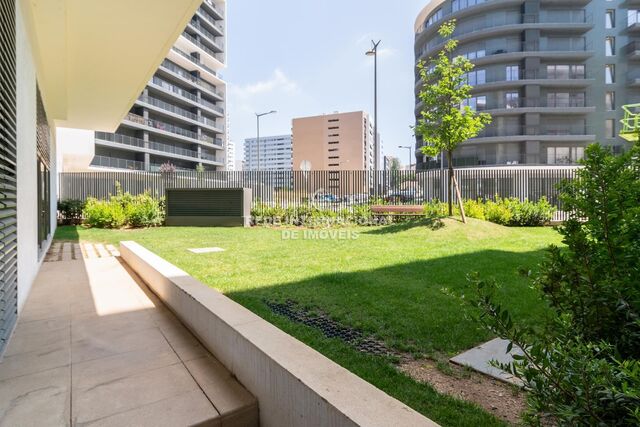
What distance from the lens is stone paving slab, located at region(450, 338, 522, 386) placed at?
2.52 meters

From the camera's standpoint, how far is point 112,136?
40.3 metres

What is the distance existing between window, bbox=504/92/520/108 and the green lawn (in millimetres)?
34155

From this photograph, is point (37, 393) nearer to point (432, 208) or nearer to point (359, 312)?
point (359, 312)

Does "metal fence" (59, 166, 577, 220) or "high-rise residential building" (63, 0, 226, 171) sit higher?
"high-rise residential building" (63, 0, 226, 171)

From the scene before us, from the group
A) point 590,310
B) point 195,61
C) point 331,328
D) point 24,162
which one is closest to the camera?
point 590,310

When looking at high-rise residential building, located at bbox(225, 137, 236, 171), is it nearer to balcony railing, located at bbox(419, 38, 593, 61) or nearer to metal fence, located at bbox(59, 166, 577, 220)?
balcony railing, located at bbox(419, 38, 593, 61)

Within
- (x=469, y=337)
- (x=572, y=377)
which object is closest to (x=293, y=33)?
(x=469, y=337)

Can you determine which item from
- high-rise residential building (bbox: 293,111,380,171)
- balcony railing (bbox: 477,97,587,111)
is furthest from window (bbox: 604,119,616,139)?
high-rise residential building (bbox: 293,111,380,171)

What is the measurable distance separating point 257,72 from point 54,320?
4748cm

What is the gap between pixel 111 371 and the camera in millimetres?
2521

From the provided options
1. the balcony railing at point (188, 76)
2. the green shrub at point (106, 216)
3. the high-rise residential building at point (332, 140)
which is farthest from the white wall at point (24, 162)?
the high-rise residential building at point (332, 140)

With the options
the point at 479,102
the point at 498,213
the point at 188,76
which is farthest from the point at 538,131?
the point at 188,76

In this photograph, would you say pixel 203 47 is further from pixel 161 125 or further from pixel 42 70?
pixel 42 70

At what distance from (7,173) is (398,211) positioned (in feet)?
39.8
